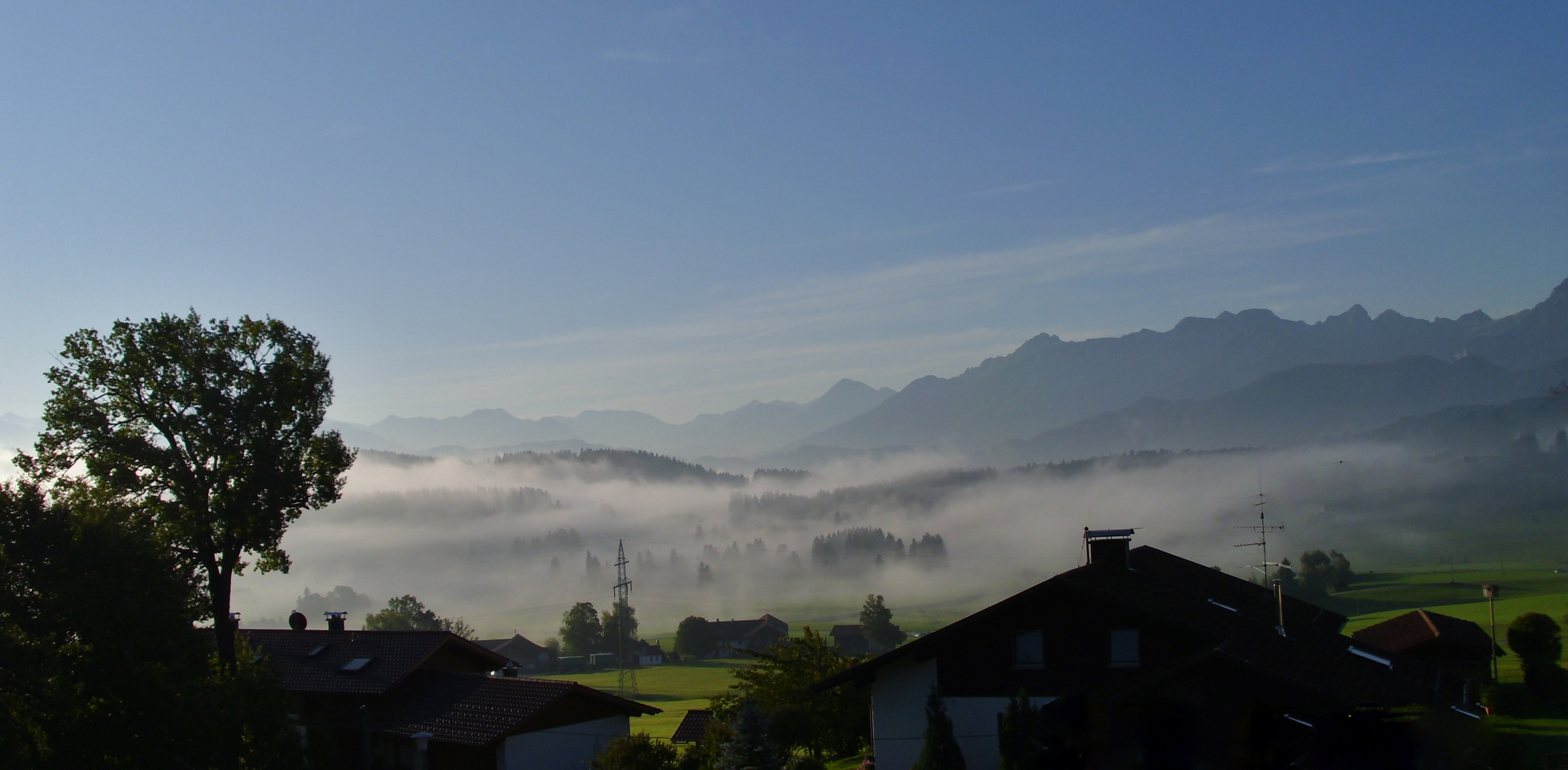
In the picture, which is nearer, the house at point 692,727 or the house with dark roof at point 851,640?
the house at point 692,727

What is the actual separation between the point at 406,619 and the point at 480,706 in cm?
9131

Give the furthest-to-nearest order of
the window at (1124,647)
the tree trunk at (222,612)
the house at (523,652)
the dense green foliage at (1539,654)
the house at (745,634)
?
the house at (745,634)
the house at (523,652)
the dense green foliage at (1539,654)
the tree trunk at (222,612)
the window at (1124,647)

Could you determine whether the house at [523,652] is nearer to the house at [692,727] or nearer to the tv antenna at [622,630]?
the tv antenna at [622,630]

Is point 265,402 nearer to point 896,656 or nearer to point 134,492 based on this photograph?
point 134,492

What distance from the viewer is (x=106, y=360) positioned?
1351 inches

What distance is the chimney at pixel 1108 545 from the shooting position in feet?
109

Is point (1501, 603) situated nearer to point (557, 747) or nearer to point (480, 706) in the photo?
point (557, 747)

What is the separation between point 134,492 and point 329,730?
382 inches

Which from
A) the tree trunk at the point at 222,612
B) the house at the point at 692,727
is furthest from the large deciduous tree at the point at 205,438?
the house at the point at 692,727

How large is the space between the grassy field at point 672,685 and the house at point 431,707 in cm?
1976

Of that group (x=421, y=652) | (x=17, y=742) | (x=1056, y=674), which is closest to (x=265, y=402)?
(x=421, y=652)

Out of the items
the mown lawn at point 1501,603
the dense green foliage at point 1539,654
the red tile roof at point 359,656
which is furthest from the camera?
the dense green foliage at point 1539,654

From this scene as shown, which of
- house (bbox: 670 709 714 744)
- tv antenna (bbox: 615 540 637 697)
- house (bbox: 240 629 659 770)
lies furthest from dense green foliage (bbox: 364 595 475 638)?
house (bbox: 240 629 659 770)

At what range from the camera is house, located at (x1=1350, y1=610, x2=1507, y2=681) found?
47.3 meters
